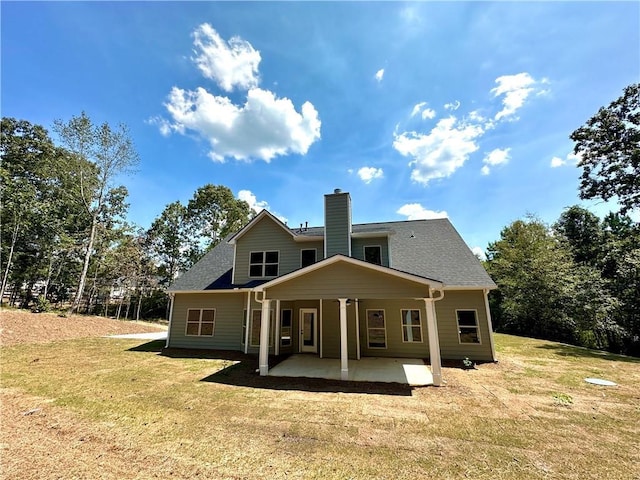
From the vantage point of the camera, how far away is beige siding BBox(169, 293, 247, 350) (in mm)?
12711

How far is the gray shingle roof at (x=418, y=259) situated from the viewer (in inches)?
452

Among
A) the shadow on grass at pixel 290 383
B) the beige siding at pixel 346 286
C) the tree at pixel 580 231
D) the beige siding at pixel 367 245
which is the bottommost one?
the shadow on grass at pixel 290 383

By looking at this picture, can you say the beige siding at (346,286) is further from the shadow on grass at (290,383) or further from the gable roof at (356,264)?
the shadow on grass at (290,383)

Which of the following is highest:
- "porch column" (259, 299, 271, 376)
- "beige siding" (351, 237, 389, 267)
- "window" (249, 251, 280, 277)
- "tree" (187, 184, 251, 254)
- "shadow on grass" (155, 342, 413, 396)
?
"tree" (187, 184, 251, 254)

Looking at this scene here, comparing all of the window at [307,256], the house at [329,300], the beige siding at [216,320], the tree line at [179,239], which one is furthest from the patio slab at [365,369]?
the tree line at [179,239]

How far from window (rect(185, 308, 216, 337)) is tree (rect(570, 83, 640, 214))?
24.5 m

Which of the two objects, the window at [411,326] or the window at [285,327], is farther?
the window at [285,327]

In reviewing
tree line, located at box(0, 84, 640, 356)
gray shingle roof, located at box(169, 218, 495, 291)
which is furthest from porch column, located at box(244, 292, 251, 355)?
tree line, located at box(0, 84, 640, 356)

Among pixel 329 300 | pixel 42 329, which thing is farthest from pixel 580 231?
pixel 42 329

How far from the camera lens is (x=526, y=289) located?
1925 cm

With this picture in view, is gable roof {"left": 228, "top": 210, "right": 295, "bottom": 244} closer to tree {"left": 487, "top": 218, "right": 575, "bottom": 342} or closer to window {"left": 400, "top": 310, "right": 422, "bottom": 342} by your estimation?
window {"left": 400, "top": 310, "right": 422, "bottom": 342}

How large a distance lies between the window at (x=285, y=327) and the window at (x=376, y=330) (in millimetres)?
3573

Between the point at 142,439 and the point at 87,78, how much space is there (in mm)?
13666

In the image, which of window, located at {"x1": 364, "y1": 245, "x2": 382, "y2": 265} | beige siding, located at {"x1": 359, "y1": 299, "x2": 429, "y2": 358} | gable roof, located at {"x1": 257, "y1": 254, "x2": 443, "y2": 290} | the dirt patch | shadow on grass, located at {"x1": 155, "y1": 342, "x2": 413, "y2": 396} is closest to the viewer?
shadow on grass, located at {"x1": 155, "y1": 342, "x2": 413, "y2": 396}
